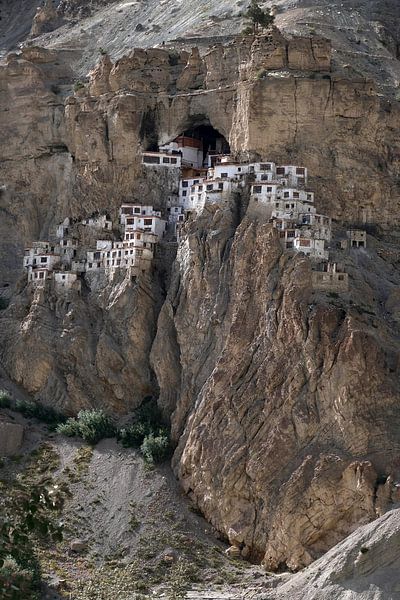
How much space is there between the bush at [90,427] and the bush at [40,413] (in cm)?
107

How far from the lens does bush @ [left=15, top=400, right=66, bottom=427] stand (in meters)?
68.7

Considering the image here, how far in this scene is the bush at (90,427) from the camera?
66375 mm

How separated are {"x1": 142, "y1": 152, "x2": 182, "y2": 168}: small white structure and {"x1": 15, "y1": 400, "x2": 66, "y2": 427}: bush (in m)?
13.8

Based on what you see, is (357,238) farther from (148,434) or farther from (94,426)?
(94,426)

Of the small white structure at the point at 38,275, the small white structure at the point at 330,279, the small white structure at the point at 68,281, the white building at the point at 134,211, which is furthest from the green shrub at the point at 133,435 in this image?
the white building at the point at 134,211

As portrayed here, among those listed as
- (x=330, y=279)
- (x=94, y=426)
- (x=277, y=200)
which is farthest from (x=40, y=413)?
(x=330, y=279)

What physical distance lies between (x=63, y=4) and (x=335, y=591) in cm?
5978

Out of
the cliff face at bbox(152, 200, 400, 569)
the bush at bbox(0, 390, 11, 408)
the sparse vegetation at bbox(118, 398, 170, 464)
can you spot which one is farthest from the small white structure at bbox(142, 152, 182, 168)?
the bush at bbox(0, 390, 11, 408)

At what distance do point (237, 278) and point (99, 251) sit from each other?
31.6 ft

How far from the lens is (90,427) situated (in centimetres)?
6669

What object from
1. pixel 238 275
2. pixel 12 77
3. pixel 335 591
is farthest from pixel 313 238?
pixel 12 77

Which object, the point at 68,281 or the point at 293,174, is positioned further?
the point at 68,281

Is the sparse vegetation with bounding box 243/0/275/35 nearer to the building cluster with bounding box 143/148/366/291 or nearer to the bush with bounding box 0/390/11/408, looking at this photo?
the building cluster with bounding box 143/148/366/291

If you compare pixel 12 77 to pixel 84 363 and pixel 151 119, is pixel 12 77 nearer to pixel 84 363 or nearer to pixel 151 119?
pixel 151 119
